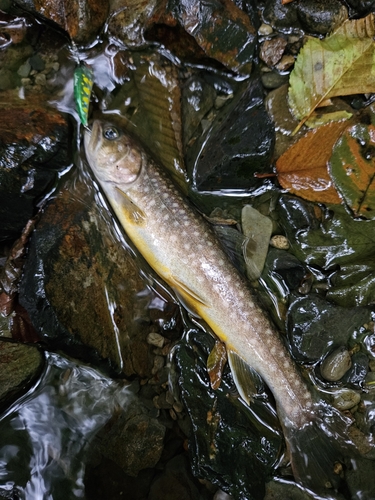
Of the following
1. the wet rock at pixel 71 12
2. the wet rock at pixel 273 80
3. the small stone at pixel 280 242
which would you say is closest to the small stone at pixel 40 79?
the wet rock at pixel 71 12

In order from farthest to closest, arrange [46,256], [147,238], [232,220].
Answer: [232,220] < [147,238] < [46,256]

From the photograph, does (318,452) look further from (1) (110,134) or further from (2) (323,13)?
(2) (323,13)

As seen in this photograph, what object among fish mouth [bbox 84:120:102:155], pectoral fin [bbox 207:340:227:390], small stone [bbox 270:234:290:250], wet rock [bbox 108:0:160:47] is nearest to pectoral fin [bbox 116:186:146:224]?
fish mouth [bbox 84:120:102:155]

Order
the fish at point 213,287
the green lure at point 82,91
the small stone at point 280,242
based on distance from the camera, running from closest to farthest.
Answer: the fish at point 213,287 → the green lure at point 82,91 → the small stone at point 280,242

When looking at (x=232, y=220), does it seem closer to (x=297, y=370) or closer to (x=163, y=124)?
(x=163, y=124)

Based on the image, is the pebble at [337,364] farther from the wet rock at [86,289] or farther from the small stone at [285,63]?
the small stone at [285,63]

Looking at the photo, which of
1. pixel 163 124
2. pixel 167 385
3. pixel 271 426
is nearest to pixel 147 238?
pixel 163 124

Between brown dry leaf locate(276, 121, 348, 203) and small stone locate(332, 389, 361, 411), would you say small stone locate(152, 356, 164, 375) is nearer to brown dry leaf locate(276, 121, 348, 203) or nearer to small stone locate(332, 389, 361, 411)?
small stone locate(332, 389, 361, 411)
